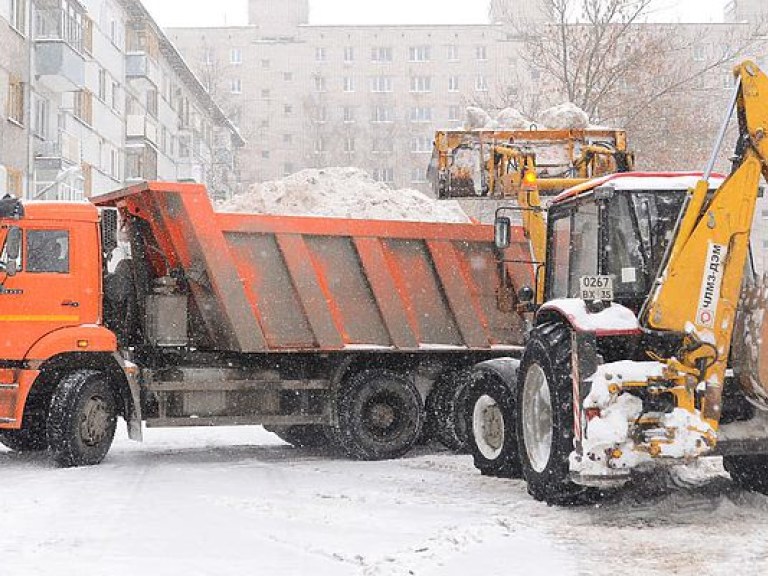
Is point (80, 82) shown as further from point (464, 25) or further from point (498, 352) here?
point (464, 25)

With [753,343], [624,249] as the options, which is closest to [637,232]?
[624,249]

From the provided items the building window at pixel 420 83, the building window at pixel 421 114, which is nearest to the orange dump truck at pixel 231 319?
the building window at pixel 421 114

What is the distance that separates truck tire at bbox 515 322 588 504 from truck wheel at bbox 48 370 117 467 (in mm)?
4424

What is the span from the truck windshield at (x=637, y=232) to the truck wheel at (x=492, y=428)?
6.06 feet

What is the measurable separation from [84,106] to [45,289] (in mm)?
25144

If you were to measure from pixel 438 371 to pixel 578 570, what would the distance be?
21.5 ft

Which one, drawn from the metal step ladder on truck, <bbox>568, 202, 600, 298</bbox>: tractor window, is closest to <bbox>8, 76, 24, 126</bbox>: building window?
<bbox>568, 202, 600, 298</bbox>: tractor window

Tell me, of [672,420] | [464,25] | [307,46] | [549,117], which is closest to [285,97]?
[307,46]

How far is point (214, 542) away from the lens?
7.27 meters

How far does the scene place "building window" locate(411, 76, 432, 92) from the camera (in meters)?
76.4

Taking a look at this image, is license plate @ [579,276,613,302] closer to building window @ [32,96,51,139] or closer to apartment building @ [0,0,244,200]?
apartment building @ [0,0,244,200]

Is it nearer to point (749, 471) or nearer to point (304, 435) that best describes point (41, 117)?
point (304, 435)

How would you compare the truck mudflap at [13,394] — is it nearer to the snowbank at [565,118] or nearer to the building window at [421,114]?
the snowbank at [565,118]

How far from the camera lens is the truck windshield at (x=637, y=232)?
342 inches
